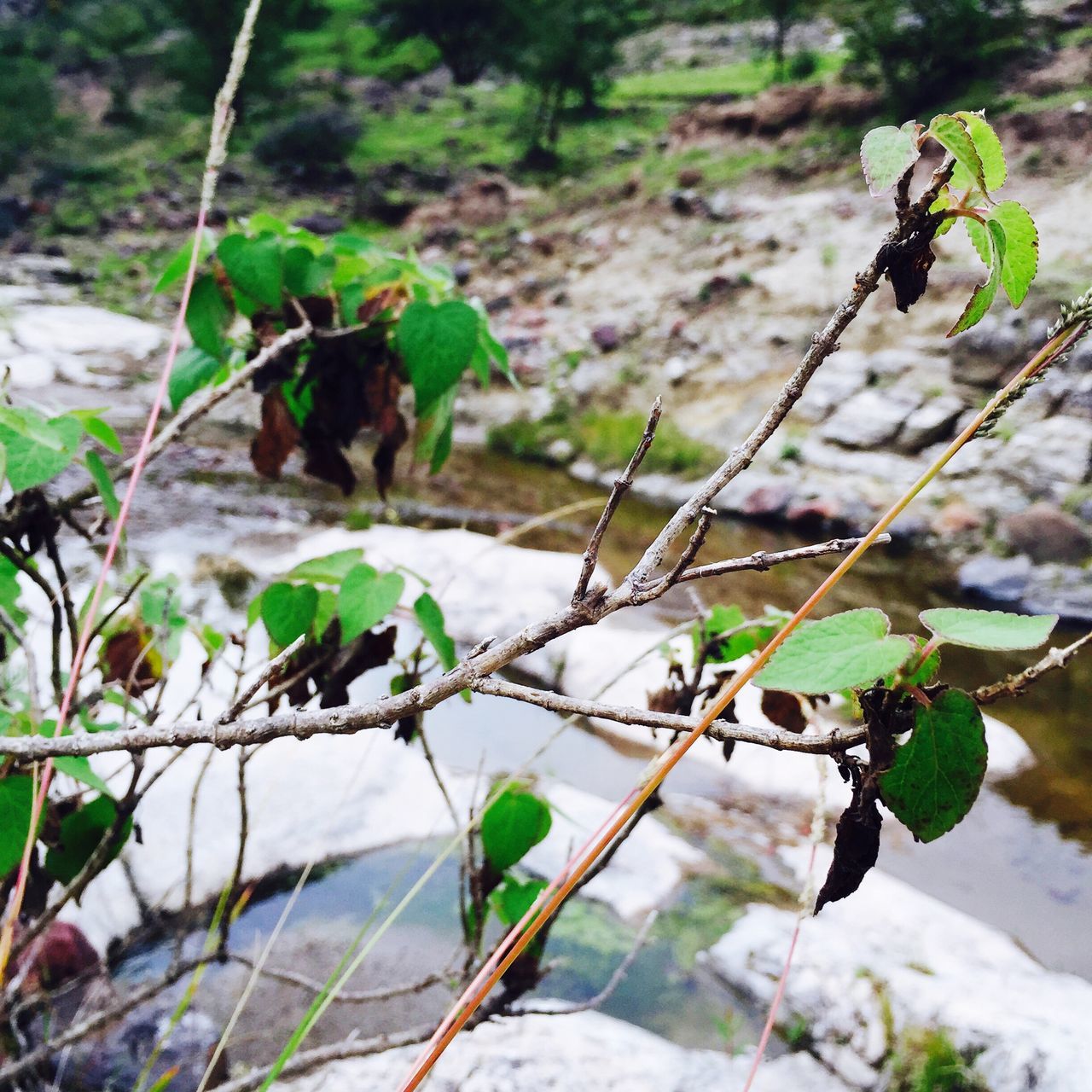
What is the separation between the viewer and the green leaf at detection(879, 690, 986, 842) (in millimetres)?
314

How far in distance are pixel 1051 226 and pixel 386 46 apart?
19248mm

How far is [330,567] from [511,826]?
0.27 m

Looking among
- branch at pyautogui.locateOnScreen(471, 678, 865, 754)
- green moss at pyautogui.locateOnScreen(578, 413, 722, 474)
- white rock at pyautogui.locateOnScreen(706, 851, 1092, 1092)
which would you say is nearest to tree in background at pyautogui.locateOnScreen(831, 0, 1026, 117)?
green moss at pyautogui.locateOnScreen(578, 413, 722, 474)

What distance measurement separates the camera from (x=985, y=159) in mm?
341

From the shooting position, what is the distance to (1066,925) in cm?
194

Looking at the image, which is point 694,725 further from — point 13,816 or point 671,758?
point 13,816

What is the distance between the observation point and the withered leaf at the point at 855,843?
0.32 metres

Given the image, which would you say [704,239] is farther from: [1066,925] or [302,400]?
[302,400]

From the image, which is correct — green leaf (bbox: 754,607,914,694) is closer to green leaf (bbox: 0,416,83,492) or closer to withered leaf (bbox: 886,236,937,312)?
withered leaf (bbox: 886,236,937,312)

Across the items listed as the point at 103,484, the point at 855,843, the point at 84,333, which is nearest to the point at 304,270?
the point at 103,484

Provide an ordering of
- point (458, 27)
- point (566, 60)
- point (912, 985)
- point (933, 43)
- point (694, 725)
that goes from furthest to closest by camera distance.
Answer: point (458, 27)
point (566, 60)
point (933, 43)
point (912, 985)
point (694, 725)

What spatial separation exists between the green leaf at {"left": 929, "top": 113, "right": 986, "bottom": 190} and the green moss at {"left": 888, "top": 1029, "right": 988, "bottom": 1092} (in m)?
1.27

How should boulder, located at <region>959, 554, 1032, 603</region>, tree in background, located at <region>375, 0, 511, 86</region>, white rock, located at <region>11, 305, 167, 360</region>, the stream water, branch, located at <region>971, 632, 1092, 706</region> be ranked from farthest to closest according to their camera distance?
1. tree in background, located at <region>375, 0, 511, 86</region>
2. white rock, located at <region>11, 305, 167, 360</region>
3. boulder, located at <region>959, 554, 1032, 603</region>
4. the stream water
5. branch, located at <region>971, 632, 1092, 706</region>

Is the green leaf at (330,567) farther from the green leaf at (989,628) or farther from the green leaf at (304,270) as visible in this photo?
the green leaf at (989,628)
